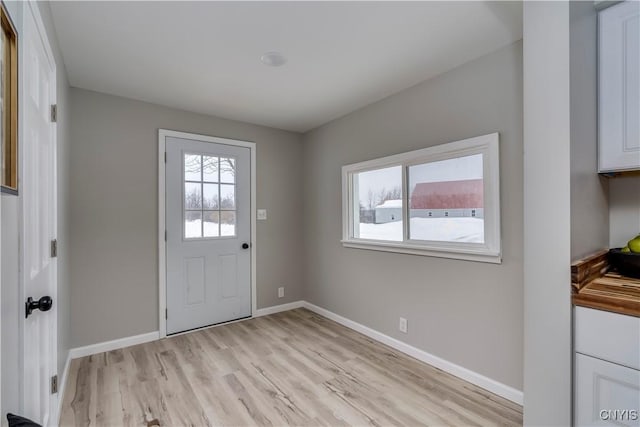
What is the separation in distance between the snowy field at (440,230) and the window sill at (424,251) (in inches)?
3.8

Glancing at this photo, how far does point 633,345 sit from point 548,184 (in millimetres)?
628

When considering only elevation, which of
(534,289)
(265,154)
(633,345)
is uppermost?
(265,154)

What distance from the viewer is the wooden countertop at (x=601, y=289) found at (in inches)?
42.9

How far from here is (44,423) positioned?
1503mm

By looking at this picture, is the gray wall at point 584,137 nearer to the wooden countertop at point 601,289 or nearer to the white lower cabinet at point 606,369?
the wooden countertop at point 601,289

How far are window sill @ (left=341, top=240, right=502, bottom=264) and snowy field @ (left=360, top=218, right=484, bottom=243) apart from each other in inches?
3.8

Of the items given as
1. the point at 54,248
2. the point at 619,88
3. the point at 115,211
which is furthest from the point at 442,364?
the point at 115,211

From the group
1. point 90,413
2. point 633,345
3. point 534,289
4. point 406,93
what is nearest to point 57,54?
point 90,413

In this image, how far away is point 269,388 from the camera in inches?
87.5

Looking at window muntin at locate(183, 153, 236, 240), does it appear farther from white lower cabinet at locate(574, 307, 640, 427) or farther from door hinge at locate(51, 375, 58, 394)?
white lower cabinet at locate(574, 307, 640, 427)

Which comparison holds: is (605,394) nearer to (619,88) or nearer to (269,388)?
(619,88)

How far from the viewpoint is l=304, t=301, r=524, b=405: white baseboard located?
6.74 feet

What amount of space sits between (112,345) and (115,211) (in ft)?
4.09

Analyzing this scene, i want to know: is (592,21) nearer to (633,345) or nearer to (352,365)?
(633,345)
